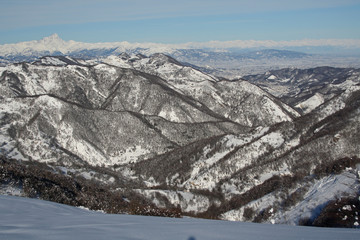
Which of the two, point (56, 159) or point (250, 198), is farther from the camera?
point (56, 159)

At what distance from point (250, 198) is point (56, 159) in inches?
3547

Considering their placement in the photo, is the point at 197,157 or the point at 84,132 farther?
the point at 84,132

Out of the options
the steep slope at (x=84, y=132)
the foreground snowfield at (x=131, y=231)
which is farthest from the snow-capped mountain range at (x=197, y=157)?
the foreground snowfield at (x=131, y=231)

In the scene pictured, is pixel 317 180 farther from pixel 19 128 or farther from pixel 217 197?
pixel 19 128

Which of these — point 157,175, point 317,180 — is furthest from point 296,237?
point 157,175

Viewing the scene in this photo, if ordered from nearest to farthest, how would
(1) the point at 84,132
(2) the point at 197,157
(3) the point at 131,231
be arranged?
(3) the point at 131,231, (2) the point at 197,157, (1) the point at 84,132

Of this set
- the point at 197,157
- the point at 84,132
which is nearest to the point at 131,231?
the point at 197,157

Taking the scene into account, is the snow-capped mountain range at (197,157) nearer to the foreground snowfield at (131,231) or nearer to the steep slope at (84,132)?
the steep slope at (84,132)

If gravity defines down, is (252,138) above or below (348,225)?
below

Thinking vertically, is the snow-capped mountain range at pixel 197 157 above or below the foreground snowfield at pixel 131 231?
below

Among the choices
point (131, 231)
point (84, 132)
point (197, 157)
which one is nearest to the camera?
point (131, 231)

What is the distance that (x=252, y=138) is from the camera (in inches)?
4934

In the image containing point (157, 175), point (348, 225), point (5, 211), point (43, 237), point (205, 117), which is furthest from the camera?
point (205, 117)

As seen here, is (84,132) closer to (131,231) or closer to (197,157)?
(197,157)
